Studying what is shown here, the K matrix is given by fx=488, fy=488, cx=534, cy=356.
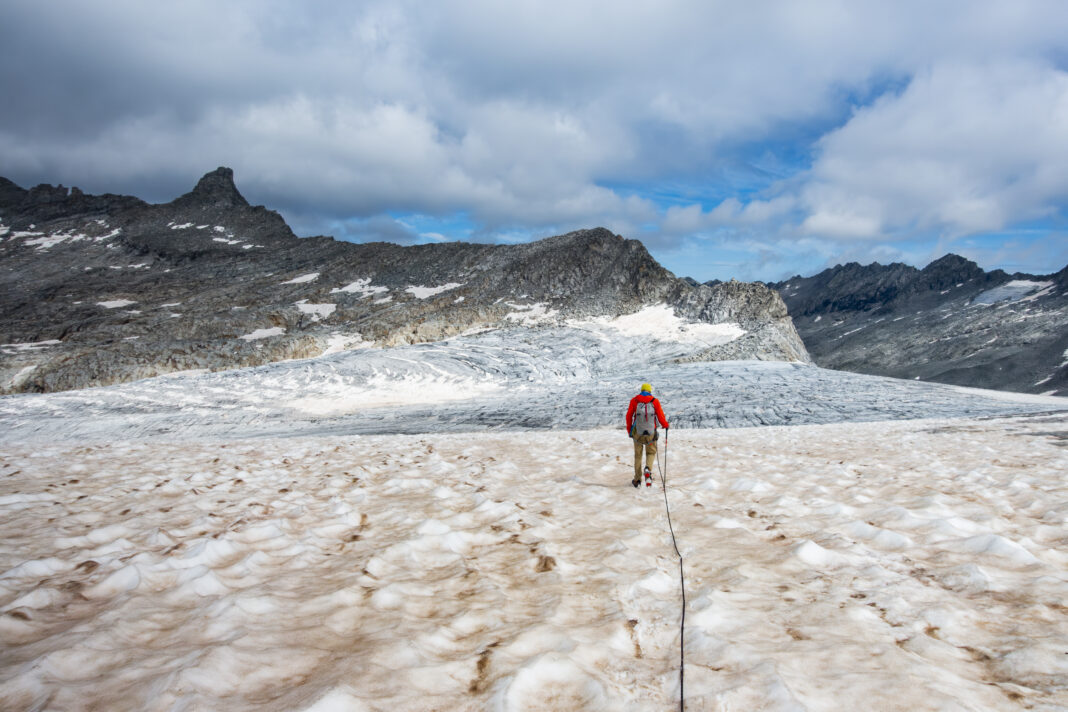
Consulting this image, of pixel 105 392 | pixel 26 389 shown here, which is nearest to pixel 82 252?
pixel 26 389

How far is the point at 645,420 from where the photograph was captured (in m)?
10.1

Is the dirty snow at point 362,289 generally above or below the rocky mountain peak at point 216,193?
below

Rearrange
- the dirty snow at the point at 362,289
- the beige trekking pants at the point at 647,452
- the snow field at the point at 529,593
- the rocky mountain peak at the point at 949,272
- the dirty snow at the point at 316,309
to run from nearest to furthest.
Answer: the snow field at the point at 529,593 < the beige trekking pants at the point at 647,452 < the dirty snow at the point at 316,309 < the dirty snow at the point at 362,289 < the rocky mountain peak at the point at 949,272

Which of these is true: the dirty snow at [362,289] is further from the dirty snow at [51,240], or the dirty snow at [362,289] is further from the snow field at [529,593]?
the dirty snow at [51,240]

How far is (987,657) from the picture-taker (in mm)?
3334

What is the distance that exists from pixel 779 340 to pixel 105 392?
54.3m

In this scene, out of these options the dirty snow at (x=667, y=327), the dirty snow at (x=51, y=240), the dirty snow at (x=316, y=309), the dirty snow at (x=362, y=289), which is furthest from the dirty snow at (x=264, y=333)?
the dirty snow at (x=51, y=240)

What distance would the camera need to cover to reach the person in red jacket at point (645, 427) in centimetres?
967

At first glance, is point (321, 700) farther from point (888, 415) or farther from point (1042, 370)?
point (1042, 370)

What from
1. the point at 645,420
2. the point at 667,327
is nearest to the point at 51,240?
the point at 667,327

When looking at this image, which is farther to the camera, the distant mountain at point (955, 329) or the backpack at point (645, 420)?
the distant mountain at point (955, 329)

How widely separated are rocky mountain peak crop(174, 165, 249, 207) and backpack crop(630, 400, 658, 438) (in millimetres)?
128802

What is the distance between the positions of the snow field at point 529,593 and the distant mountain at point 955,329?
114546 millimetres

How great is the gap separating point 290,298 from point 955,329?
162 meters
